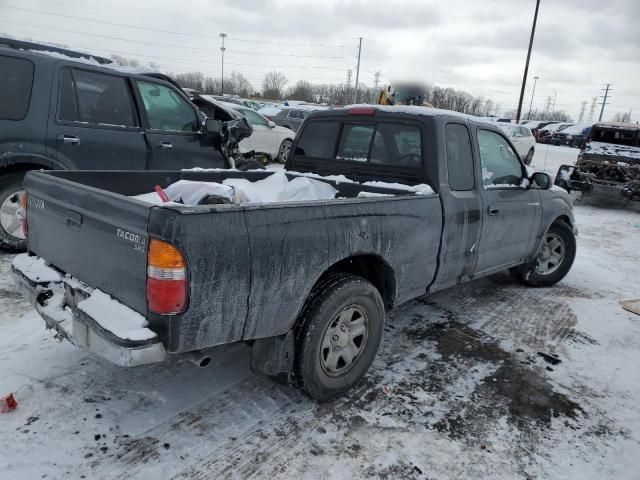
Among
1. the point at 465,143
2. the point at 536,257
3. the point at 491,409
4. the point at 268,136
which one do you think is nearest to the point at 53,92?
→ the point at 465,143

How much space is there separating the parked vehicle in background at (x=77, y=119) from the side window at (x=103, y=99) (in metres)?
0.01

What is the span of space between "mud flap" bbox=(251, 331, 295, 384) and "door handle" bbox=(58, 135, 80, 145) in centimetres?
354

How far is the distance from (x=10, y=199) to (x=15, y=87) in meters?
1.10

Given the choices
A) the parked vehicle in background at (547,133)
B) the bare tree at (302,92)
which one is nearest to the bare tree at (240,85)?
the bare tree at (302,92)

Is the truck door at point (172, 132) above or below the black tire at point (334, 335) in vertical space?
above

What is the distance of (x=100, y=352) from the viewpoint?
2357 mm

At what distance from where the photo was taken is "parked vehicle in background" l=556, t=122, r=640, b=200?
1108 centimetres

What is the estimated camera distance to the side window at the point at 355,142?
13.8 feet

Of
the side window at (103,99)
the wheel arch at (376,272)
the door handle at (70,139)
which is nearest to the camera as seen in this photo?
the wheel arch at (376,272)

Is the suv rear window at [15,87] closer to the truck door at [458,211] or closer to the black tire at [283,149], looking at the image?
the truck door at [458,211]

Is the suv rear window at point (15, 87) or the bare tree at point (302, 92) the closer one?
the suv rear window at point (15, 87)

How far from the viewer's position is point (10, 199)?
16.1 ft

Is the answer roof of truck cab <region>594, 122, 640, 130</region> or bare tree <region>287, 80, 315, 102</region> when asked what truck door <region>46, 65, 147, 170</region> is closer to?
roof of truck cab <region>594, 122, 640, 130</region>

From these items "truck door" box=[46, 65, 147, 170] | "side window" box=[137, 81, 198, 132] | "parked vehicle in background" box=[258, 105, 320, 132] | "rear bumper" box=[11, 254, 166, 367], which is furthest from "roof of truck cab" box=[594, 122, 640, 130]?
"rear bumper" box=[11, 254, 166, 367]
